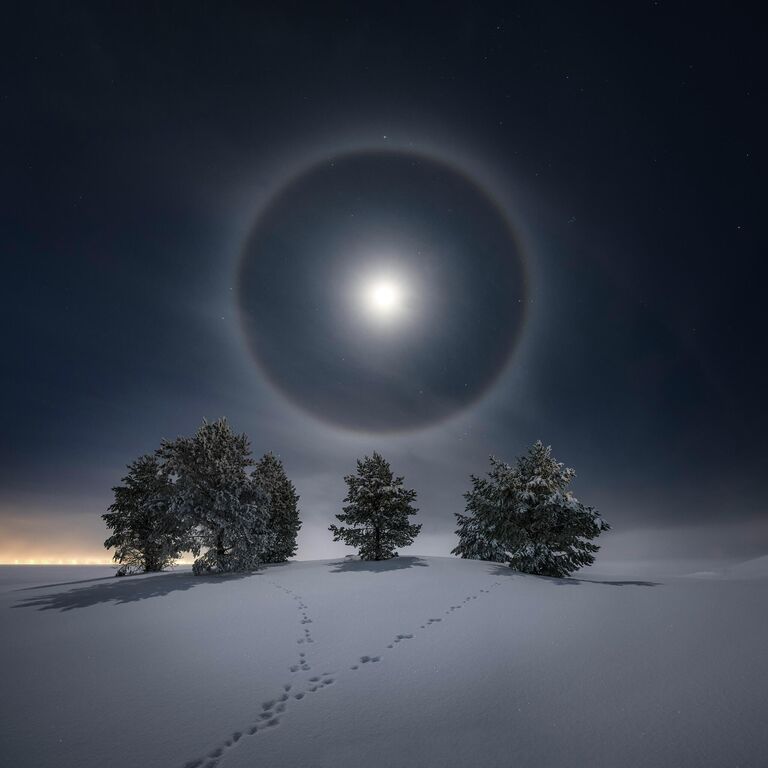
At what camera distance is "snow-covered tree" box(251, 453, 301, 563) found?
29500 millimetres

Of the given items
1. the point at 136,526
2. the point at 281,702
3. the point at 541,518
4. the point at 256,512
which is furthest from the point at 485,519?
the point at 136,526

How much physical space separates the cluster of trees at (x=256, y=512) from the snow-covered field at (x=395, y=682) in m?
7.38

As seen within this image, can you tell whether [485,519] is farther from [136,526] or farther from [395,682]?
[136,526]

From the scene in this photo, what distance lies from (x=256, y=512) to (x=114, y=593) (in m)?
8.14

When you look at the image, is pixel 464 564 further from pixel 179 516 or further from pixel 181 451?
pixel 181 451

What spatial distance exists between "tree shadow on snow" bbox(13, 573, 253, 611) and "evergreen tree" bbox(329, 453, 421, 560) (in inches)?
338

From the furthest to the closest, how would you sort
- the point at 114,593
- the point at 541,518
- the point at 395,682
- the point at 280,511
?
the point at 280,511, the point at 541,518, the point at 114,593, the point at 395,682

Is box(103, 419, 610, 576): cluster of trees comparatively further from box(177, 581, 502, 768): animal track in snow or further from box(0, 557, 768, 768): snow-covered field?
box(177, 581, 502, 768): animal track in snow

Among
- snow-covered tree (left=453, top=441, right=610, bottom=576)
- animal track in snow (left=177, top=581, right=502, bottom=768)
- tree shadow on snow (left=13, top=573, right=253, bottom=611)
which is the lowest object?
animal track in snow (left=177, top=581, right=502, bottom=768)

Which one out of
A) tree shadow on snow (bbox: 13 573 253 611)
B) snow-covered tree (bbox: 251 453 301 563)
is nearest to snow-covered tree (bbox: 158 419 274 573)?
tree shadow on snow (bbox: 13 573 253 611)

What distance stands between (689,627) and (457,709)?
6803mm

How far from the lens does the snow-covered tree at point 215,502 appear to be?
65.8 feet

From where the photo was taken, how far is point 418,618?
10.2 meters

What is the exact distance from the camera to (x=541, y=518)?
19.8 metres
